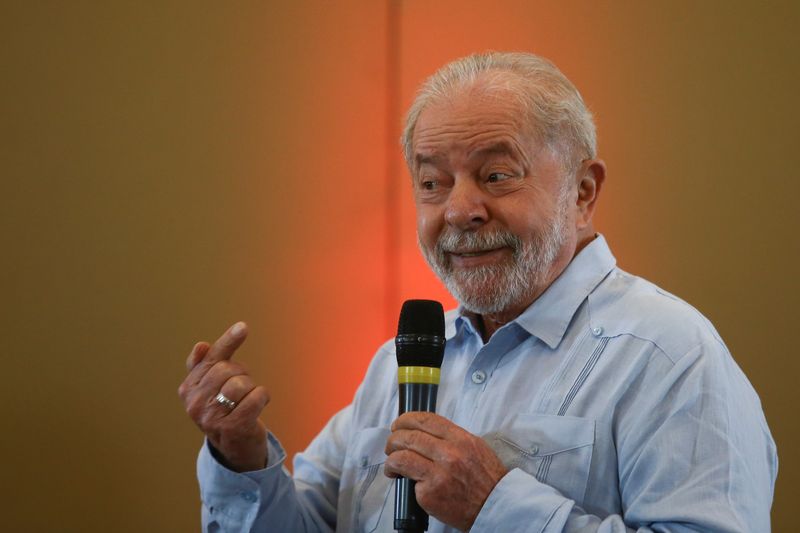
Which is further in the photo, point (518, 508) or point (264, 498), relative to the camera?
point (264, 498)

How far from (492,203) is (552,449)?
1.50 feet

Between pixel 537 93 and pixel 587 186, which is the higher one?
pixel 537 93

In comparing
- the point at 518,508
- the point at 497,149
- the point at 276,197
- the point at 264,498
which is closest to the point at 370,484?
the point at 264,498

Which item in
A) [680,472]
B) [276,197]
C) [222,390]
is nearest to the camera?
[680,472]

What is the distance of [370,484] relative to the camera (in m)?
1.68

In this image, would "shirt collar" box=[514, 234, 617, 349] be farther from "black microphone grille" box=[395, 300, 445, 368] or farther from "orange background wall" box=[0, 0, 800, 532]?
"orange background wall" box=[0, 0, 800, 532]

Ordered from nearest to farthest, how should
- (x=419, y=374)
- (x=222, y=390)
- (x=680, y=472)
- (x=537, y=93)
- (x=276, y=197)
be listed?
(x=680, y=472) → (x=419, y=374) → (x=222, y=390) → (x=537, y=93) → (x=276, y=197)

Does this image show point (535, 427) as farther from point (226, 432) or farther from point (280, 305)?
point (280, 305)

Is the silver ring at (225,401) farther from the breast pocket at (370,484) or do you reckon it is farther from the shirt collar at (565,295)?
the shirt collar at (565,295)

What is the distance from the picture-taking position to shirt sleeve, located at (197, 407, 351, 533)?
161 centimetres

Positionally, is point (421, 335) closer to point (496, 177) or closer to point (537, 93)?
point (496, 177)

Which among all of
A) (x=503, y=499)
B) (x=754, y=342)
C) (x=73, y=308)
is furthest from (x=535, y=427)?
(x=73, y=308)

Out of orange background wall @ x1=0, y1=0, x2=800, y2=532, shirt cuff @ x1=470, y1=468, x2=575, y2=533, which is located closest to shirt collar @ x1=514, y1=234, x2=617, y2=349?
shirt cuff @ x1=470, y1=468, x2=575, y2=533

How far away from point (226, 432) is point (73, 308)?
0.68 metres
